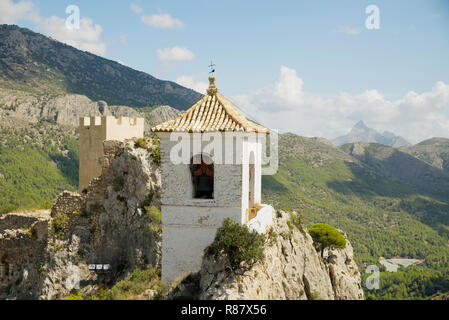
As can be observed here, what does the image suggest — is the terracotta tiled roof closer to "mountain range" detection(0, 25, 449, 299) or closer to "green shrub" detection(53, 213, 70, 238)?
"green shrub" detection(53, 213, 70, 238)

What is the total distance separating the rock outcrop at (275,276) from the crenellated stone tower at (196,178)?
0.84 m

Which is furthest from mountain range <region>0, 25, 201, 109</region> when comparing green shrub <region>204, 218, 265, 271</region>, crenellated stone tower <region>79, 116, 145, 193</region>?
green shrub <region>204, 218, 265, 271</region>

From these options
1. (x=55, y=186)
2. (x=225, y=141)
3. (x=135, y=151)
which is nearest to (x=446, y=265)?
(x=55, y=186)

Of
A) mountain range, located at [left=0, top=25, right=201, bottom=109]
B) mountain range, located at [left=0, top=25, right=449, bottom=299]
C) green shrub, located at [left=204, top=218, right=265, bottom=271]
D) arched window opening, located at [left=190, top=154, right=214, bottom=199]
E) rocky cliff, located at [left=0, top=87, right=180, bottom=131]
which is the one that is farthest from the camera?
mountain range, located at [left=0, top=25, right=201, bottom=109]

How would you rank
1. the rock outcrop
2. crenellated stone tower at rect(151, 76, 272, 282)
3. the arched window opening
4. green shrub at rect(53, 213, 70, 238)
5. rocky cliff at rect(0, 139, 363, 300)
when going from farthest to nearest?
1. green shrub at rect(53, 213, 70, 238)
2. rocky cliff at rect(0, 139, 363, 300)
3. the arched window opening
4. crenellated stone tower at rect(151, 76, 272, 282)
5. the rock outcrop

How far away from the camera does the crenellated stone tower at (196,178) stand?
416 inches

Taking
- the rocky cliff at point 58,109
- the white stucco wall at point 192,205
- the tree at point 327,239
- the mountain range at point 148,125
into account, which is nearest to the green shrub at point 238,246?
the white stucco wall at point 192,205

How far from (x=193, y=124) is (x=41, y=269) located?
14.5 meters

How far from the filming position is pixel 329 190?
101m

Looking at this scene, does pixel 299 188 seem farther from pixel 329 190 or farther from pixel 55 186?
pixel 55 186

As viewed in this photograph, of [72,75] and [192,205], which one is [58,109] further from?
[192,205]

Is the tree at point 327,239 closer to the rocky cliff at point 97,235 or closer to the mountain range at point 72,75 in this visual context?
the rocky cliff at point 97,235

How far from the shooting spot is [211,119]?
436 inches

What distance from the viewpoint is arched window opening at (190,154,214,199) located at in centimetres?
1117
